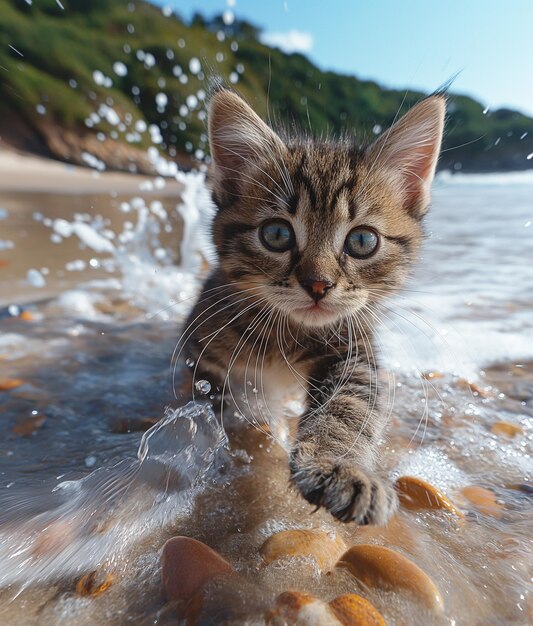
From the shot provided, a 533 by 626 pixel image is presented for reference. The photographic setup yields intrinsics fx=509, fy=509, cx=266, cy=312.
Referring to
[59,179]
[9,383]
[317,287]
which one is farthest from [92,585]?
[59,179]

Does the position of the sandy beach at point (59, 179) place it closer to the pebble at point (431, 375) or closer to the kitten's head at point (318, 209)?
the kitten's head at point (318, 209)

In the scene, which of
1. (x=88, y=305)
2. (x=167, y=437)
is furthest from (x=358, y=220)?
(x=88, y=305)

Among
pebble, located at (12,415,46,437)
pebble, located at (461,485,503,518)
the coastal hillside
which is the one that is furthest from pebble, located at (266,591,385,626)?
the coastal hillside

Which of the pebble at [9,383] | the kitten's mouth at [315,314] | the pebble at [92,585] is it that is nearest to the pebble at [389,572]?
the pebble at [92,585]

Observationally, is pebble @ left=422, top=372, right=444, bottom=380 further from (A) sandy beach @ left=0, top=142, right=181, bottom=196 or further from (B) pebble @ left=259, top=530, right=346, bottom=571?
(A) sandy beach @ left=0, top=142, right=181, bottom=196

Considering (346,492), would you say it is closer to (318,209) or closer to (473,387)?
(318,209)

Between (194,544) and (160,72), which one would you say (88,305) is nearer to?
(194,544)
